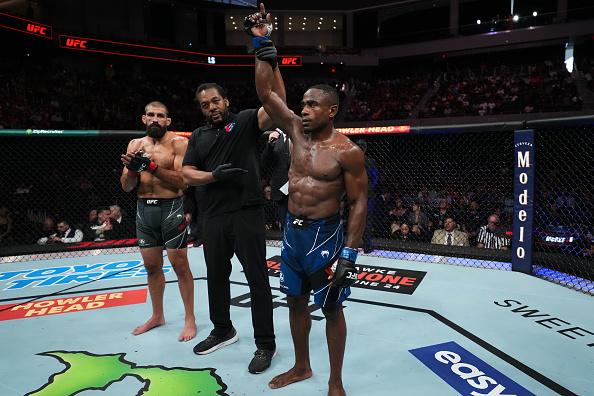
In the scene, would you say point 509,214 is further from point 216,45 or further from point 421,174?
point 216,45

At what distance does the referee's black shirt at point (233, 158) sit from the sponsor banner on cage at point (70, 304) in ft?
4.97

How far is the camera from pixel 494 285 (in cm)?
374

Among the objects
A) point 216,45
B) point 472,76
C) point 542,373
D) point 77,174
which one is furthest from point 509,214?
point 216,45

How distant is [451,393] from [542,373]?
0.59m

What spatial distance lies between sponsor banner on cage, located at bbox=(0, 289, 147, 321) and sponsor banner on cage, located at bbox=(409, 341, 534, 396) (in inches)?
88.7

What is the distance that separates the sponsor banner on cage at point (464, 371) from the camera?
6.80ft

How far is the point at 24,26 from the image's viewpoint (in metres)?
11.0

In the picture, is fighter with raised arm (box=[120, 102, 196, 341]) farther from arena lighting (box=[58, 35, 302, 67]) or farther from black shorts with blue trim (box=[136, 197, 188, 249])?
arena lighting (box=[58, 35, 302, 67])

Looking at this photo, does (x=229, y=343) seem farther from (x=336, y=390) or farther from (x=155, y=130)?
(x=155, y=130)

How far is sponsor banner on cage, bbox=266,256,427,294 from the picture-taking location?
3.71 meters

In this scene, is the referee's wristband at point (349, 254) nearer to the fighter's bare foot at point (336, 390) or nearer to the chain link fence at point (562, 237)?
the fighter's bare foot at point (336, 390)

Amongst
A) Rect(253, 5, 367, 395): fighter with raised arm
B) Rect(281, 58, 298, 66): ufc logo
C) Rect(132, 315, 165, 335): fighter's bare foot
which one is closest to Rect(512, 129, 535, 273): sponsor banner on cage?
Rect(253, 5, 367, 395): fighter with raised arm

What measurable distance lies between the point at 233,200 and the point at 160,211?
0.67 m

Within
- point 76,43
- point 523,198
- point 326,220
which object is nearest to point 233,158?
point 326,220
